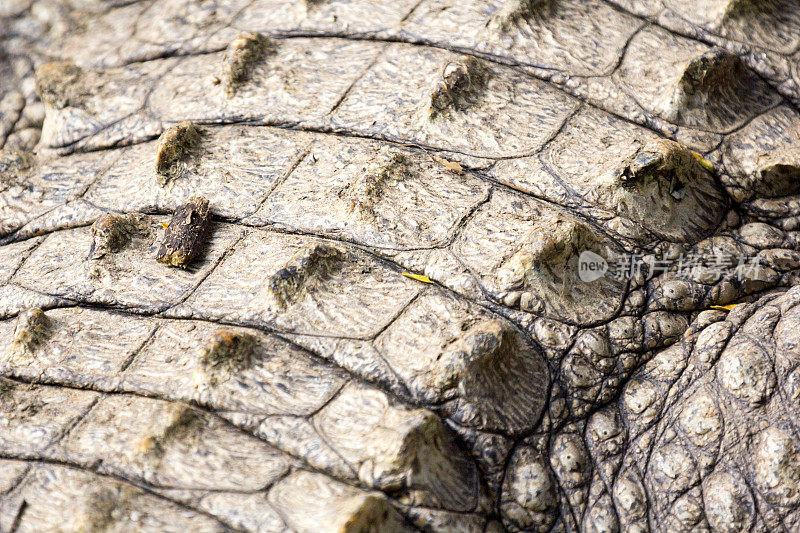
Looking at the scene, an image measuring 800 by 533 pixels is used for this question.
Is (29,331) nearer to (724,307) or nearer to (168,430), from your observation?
(168,430)

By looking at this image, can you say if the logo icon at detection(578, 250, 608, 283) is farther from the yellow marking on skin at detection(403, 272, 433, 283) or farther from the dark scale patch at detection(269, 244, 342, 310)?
the dark scale patch at detection(269, 244, 342, 310)

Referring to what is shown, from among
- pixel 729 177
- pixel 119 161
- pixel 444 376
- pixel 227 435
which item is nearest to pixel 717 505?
pixel 444 376

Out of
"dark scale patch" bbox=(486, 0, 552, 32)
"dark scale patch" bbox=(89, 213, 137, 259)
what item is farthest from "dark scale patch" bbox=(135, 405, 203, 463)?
"dark scale patch" bbox=(486, 0, 552, 32)

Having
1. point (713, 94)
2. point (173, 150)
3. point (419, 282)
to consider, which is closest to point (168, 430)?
point (419, 282)

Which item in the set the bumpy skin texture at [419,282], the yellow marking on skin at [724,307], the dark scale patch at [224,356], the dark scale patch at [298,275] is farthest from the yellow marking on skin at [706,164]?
the dark scale patch at [224,356]

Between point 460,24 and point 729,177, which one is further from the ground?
point 460,24

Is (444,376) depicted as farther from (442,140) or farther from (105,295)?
(105,295)

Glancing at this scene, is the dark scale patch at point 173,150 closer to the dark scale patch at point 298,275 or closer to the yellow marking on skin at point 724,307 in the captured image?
the dark scale patch at point 298,275
